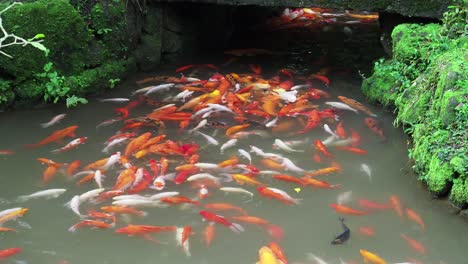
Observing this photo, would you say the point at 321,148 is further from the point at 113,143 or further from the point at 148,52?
the point at 148,52

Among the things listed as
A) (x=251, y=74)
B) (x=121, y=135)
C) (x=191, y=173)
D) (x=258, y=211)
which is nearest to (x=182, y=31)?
(x=251, y=74)

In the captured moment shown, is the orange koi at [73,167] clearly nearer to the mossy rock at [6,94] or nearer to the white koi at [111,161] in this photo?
the white koi at [111,161]

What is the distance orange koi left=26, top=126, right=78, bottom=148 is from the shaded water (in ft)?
0.35

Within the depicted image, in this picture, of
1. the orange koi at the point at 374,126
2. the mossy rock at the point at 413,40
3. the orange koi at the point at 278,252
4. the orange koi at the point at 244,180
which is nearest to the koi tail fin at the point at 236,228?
the orange koi at the point at 278,252

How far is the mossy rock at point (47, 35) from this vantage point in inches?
291

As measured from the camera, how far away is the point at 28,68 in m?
7.52

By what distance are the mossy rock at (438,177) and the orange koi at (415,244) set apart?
0.71m

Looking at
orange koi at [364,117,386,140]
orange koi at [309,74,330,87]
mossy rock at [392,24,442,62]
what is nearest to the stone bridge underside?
mossy rock at [392,24,442,62]

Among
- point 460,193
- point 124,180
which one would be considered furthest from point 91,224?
point 460,193

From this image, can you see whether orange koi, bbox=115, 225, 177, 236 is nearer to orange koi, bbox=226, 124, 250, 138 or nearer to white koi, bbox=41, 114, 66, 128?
Result: orange koi, bbox=226, 124, 250, 138

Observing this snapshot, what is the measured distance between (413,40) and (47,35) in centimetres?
493

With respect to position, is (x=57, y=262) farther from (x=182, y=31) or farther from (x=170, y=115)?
(x=182, y=31)

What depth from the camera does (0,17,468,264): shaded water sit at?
192 inches

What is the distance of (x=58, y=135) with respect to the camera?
6.77 meters
